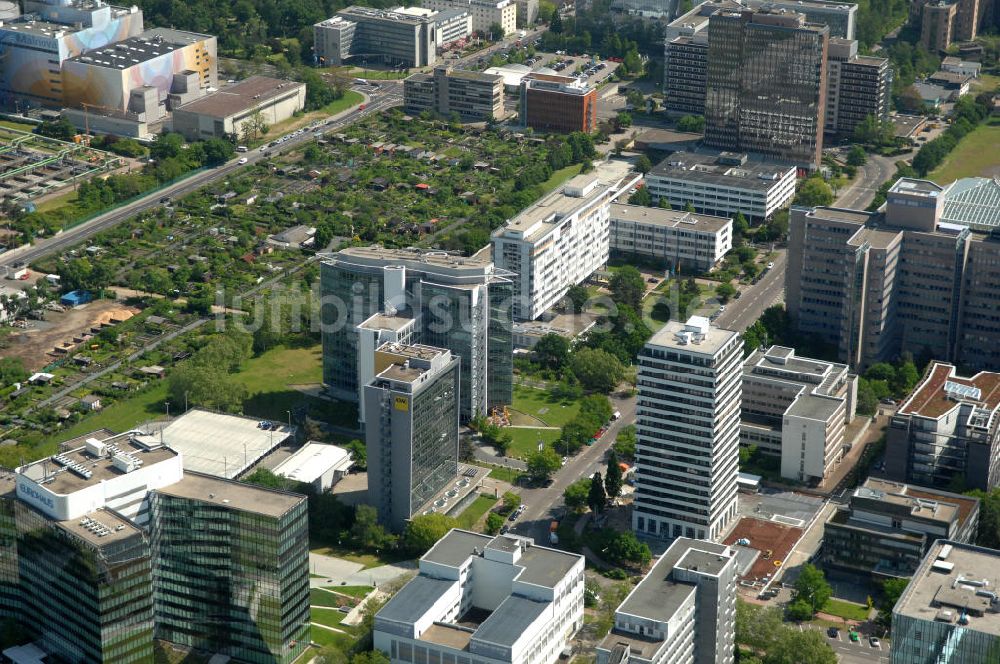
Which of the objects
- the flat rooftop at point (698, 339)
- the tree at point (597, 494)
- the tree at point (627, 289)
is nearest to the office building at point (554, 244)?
the tree at point (627, 289)

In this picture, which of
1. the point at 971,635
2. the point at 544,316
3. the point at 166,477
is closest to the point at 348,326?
the point at 544,316

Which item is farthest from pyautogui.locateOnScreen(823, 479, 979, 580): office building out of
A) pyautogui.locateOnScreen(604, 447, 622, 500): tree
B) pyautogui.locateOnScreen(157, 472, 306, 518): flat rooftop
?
pyautogui.locateOnScreen(157, 472, 306, 518): flat rooftop

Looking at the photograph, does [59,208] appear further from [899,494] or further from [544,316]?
[899,494]

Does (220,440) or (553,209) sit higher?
(553,209)

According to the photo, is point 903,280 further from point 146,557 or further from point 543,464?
point 146,557

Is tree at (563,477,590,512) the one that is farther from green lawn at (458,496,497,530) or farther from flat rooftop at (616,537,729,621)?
flat rooftop at (616,537,729,621)

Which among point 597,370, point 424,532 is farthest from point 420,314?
point 424,532
